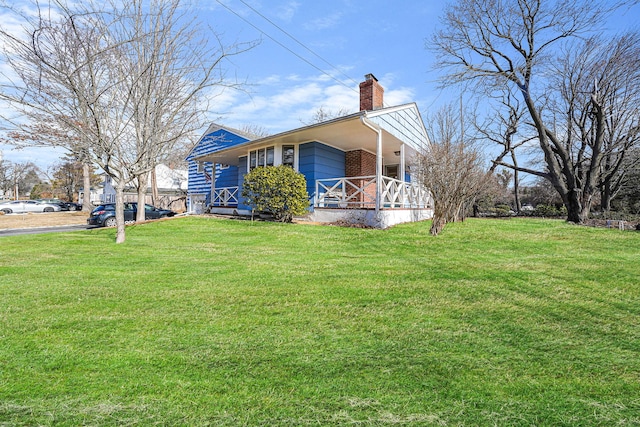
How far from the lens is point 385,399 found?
1812 millimetres

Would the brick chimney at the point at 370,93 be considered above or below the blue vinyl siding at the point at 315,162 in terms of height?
above

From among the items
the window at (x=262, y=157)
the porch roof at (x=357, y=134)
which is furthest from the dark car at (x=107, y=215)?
the window at (x=262, y=157)

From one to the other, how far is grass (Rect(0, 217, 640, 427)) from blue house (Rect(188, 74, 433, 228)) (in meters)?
5.33

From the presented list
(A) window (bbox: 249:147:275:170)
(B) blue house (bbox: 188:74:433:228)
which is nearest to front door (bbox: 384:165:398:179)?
(B) blue house (bbox: 188:74:433:228)

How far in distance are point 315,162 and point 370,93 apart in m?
3.96

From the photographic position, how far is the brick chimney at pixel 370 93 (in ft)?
43.3

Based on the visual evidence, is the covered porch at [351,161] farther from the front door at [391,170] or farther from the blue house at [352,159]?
the front door at [391,170]

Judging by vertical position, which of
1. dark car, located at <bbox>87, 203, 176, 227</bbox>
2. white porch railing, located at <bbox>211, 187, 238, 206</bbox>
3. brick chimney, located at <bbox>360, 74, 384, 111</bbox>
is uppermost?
brick chimney, located at <bbox>360, 74, 384, 111</bbox>

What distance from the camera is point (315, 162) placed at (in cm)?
1223

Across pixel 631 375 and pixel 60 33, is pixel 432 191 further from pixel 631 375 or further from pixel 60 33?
pixel 60 33

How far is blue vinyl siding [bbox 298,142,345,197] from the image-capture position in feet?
40.1

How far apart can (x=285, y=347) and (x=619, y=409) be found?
6.72ft

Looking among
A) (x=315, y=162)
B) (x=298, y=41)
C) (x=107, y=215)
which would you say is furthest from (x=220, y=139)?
(x=315, y=162)

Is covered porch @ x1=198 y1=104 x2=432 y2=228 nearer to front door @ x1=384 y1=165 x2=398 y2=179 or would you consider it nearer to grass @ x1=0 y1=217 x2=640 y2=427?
front door @ x1=384 y1=165 x2=398 y2=179
